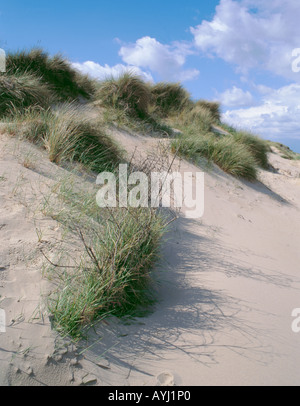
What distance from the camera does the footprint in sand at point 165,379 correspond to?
84.9 inches

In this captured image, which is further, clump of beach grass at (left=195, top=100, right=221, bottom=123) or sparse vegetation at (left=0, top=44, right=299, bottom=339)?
clump of beach grass at (left=195, top=100, right=221, bottom=123)

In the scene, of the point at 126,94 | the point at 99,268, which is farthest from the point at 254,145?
the point at 99,268

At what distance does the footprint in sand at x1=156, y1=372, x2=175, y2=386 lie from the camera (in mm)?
2158

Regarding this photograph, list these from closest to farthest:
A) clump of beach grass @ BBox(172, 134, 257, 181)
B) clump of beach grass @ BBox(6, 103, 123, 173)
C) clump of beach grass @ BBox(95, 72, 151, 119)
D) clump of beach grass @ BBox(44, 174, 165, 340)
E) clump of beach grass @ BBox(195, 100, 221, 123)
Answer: clump of beach grass @ BBox(44, 174, 165, 340) < clump of beach grass @ BBox(6, 103, 123, 173) < clump of beach grass @ BBox(172, 134, 257, 181) < clump of beach grass @ BBox(95, 72, 151, 119) < clump of beach grass @ BBox(195, 100, 221, 123)

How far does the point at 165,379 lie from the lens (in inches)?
86.0

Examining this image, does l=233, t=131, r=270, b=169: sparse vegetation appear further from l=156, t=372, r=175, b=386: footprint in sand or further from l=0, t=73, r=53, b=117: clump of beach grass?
l=156, t=372, r=175, b=386: footprint in sand

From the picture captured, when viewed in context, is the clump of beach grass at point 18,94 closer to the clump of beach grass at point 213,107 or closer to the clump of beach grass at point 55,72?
the clump of beach grass at point 55,72

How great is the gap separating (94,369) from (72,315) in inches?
14.7

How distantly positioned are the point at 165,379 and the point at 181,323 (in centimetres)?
59

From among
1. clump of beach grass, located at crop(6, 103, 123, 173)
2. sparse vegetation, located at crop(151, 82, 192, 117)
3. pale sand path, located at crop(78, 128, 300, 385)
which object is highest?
sparse vegetation, located at crop(151, 82, 192, 117)

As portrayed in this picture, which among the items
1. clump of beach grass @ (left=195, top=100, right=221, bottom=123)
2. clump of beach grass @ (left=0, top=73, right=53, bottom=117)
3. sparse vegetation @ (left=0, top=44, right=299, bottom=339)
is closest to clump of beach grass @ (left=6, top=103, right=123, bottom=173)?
sparse vegetation @ (left=0, top=44, right=299, bottom=339)

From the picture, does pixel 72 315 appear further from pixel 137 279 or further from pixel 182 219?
pixel 182 219

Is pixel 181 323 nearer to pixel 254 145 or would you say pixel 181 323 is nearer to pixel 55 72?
pixel 55 72

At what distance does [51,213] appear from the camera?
3.52 meters
